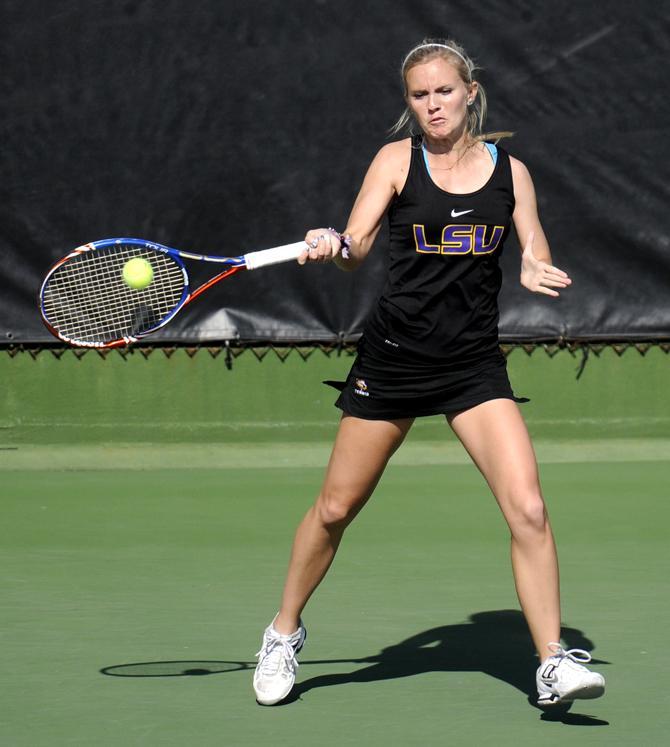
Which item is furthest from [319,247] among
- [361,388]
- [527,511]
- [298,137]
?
[298,137]

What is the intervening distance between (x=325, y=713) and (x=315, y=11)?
14.5 ft

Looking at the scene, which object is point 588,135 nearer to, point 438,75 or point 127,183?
point 127,183

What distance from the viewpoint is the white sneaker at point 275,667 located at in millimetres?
3236

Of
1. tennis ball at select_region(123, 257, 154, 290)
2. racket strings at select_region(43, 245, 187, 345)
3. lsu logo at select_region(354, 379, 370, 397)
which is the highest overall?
tennis ball at select_region(123, 257, 154, 290)

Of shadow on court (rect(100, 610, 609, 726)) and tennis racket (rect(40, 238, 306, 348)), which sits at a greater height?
tennis racket (rect(40, 238, 306, 348))

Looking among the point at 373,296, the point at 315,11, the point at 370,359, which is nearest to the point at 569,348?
the point at 373,296

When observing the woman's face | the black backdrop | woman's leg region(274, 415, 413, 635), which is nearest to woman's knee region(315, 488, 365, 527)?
woman's leg region(274, 415, 413, 635)

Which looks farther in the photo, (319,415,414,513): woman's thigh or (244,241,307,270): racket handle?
(319,415,414,513): woman's thigh

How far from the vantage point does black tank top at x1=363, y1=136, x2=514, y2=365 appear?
3.25m

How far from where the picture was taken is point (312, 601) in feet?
13.9

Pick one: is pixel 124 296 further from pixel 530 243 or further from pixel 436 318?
pixel 530 243

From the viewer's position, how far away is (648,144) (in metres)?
6.96

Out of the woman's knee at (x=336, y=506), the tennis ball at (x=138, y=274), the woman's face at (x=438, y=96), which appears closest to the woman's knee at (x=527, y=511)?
the woman's knee at (x=336, y=506)

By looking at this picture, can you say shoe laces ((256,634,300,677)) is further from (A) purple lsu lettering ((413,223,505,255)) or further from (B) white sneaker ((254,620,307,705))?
(A) purple lsu lettering ((413,223,505,255))
